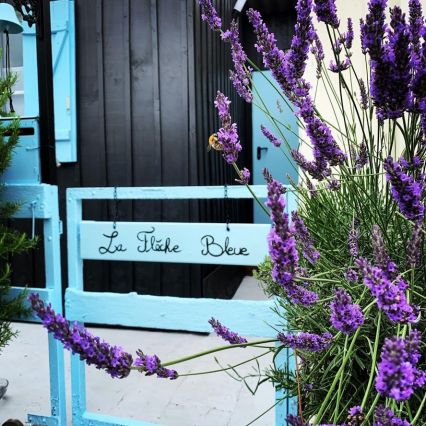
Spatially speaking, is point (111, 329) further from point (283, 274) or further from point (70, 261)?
point (283, 274)

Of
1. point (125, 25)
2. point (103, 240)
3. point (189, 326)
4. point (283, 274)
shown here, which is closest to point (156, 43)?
point (125, 25)

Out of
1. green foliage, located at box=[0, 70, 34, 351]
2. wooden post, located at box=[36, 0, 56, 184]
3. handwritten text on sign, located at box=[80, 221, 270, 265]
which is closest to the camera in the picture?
handwritten text on sign, located at box=[80, 221, 270, 265]

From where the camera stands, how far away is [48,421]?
153 centimetres

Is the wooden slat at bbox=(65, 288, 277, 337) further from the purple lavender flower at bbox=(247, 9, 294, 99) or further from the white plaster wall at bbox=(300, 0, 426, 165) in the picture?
the white plaster wall at bbox=(300, 0, 426, 165)

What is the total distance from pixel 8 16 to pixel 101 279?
1.83 metres

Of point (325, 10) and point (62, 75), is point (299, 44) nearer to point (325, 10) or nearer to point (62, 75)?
point (325, 10)

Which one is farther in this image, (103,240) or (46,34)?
(46,34)

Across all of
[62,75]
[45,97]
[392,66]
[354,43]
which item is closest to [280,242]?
[392,66]

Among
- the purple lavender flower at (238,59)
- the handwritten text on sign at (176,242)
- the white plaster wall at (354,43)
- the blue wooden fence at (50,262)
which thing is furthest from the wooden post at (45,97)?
the white plaster wall at (354,43)

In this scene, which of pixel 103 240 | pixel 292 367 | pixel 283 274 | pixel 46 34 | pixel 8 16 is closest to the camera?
pixel 283 274

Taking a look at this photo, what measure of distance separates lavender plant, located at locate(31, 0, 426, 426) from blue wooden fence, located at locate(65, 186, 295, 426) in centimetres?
36

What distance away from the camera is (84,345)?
1.48 ft

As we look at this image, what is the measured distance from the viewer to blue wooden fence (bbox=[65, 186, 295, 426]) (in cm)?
126

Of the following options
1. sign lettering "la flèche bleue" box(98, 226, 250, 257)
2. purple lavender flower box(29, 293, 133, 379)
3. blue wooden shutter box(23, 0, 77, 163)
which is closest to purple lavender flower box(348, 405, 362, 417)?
purple lavender flower box(29, 293, 133, 379)
